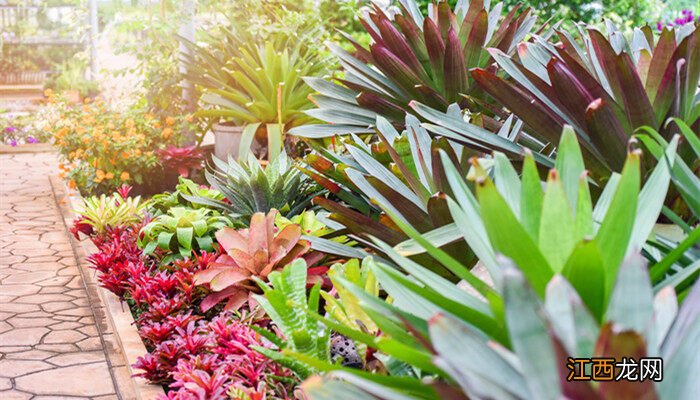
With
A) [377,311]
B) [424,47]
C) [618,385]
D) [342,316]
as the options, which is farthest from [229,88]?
[618,385]

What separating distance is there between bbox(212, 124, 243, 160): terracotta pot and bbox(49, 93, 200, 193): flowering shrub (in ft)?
1.44

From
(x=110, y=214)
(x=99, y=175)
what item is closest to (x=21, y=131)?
(x=99, y=175)

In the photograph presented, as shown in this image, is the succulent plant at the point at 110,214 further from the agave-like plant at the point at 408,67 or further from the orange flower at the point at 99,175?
the agave-like plant at the point at 408,67

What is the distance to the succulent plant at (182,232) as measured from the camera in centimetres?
318

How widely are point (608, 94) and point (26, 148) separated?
7.74 metres

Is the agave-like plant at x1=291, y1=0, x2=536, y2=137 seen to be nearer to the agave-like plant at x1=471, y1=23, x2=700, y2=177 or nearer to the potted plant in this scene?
the agave-like plant at x1=471, y1=23, x2=700, y2=177

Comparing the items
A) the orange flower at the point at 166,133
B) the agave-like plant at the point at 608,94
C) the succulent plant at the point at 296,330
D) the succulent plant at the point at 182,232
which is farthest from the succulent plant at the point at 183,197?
the agave-like plant at the point at 608,94

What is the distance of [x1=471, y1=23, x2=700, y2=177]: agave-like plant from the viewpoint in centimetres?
173

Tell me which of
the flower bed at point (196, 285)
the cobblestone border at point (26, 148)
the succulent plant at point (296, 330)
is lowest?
the cobblestone border at point (26, 148)

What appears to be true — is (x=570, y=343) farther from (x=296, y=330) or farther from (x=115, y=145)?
(x=115, y=145)

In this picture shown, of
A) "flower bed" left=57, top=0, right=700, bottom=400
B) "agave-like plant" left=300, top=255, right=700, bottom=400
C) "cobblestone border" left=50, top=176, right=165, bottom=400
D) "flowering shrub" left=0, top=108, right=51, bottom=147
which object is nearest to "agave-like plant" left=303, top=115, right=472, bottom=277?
"flower bed" left=57, top=0, right=700, bottom=400

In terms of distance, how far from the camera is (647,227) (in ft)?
3.65

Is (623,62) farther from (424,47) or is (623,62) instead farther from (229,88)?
(229,88)

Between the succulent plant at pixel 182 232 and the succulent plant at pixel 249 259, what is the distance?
0.51 metres
